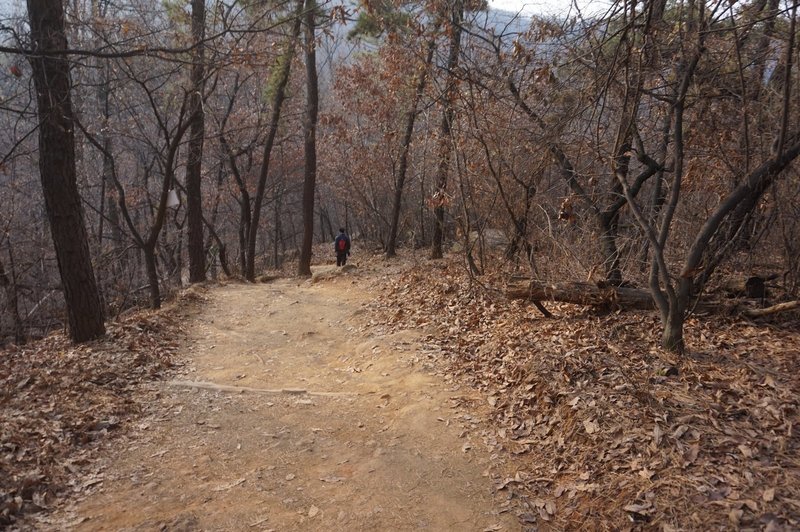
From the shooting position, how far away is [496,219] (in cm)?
1029

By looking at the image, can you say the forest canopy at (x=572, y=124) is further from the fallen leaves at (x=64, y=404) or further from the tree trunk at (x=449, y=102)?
the fallen leaves at (x=64, y=404)

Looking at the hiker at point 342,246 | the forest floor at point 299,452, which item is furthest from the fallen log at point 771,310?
the hiker at point 342,246

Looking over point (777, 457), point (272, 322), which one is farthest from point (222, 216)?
point (777, 457)

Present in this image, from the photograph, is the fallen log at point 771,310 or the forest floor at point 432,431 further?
the fallen log at point 771,310

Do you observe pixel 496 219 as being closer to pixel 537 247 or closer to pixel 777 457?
pixel 537 247

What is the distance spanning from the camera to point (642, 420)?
13.1 ft

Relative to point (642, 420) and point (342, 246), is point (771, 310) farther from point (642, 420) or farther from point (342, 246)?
point (342, 246)

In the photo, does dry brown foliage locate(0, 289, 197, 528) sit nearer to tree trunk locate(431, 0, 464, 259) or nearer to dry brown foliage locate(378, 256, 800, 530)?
dry brown foliage locate(378, 256, 800, 530)

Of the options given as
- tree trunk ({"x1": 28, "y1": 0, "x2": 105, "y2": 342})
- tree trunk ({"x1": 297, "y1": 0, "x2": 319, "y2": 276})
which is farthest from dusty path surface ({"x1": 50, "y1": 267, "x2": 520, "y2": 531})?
tree trunk ({"x1": 297, "y1": 0, "x2": 319, "y2": 276})

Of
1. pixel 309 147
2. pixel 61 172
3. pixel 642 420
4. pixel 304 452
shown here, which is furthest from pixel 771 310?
pixel 309 147

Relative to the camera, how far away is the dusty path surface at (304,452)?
3.71 metres

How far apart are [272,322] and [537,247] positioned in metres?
5.35

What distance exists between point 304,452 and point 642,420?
3.02m

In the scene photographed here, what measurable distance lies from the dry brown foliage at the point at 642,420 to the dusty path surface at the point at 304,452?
0.45 metres
